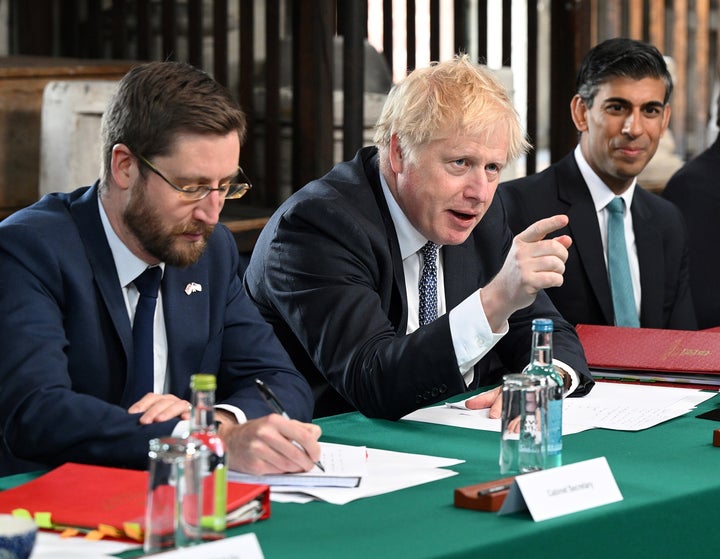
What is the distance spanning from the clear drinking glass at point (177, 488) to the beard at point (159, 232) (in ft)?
2.77

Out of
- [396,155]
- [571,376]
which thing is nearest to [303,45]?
[396,155]

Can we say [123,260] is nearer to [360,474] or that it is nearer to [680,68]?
[360,474]

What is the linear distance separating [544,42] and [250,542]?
7.87 m

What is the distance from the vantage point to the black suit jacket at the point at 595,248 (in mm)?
3596

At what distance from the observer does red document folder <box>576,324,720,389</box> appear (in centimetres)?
276

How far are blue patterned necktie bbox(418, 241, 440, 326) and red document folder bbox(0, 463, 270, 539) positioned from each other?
113cm

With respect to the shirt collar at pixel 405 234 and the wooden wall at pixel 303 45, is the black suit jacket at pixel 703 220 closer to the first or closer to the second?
the wooden wall at pixel 303 45

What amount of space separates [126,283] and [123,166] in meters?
0.20

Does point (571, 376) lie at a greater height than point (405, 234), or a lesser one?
lesser

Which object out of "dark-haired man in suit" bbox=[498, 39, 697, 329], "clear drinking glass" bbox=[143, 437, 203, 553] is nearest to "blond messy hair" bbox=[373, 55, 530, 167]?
"dark-haired man in suit" bbox=[498, 39, 697, 329]

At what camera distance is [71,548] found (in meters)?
1.52

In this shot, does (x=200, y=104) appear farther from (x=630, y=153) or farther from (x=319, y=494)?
(x=630, y=153)

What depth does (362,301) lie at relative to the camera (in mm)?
2570

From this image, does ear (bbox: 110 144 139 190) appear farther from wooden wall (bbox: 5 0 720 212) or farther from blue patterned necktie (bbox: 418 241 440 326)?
wooden wall (bbox: 5 0 720 212)
